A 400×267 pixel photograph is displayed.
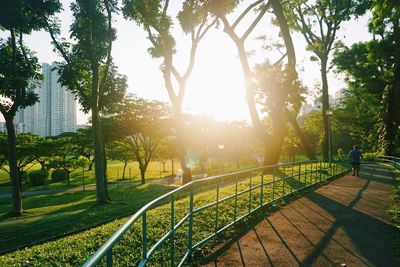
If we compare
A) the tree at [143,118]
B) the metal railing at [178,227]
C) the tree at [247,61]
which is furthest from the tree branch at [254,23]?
the tree at [143,118]

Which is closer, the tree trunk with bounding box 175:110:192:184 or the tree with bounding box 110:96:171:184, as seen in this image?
the tree trunk with bounding box 175:110:192:184

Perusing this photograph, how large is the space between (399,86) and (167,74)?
20.7m

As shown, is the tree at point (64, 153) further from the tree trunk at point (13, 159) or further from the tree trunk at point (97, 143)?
the tree trunk at point (97, 143)

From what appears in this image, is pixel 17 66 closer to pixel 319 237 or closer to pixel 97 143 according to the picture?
pixel 97 143

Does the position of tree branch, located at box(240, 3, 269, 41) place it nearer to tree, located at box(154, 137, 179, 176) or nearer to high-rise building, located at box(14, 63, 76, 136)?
Result: tree, located at box(154, 137, 179, 176)

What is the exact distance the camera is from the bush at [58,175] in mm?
53375

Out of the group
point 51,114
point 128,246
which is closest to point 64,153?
point 128,246

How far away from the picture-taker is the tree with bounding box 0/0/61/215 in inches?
734

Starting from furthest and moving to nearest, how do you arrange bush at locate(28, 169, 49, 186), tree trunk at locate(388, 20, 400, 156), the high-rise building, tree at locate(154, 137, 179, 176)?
the high-rise building → tree at locate(154, 137, 179, 176) → bush at locate(28, 169, 49, 186) → tree trunk at locate(388, 20, 400, 156)

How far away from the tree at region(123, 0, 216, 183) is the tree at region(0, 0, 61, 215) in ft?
15.9

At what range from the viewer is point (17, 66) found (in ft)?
67.6

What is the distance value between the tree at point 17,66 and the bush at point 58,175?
3495 cm

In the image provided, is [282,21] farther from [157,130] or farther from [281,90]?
[157,130]

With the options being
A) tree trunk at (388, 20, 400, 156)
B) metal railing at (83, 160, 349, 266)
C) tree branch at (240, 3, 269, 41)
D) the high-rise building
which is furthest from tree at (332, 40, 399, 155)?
the high-rise building
